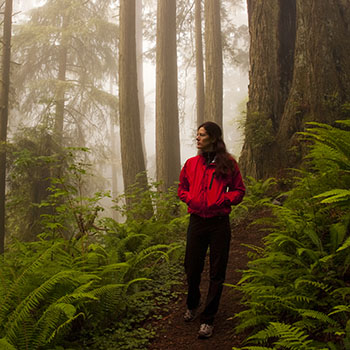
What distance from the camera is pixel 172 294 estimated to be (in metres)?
4.57

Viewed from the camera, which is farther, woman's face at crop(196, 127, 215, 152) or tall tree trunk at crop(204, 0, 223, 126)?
tall tree trunk at crop(204, 0, 223, 126)

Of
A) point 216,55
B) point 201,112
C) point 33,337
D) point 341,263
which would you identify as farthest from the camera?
point 201,112

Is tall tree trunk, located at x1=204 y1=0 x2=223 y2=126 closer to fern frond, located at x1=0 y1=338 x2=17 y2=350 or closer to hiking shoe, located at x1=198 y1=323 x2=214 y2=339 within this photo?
hiking shoe, located at x1=198 y1=323 x2=214 y2=339

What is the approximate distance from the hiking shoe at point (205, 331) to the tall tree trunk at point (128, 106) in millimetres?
6707

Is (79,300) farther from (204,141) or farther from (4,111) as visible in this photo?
(4,111)

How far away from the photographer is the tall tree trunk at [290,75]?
704 centimetres

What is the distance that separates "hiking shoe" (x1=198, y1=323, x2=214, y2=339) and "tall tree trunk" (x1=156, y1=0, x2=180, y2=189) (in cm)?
698

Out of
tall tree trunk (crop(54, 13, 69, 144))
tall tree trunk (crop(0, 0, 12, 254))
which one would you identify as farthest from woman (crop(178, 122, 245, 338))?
tall tree trunk (crop(54, 13, 69, 144))

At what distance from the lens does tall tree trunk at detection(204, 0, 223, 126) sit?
12320mm

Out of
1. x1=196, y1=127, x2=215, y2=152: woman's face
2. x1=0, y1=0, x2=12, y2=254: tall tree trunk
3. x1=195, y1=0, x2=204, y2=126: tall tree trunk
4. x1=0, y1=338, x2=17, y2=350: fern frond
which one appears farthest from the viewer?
x1=195, y1=0, x2=204, y2=126: tall tree trunk

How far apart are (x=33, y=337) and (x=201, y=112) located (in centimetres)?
1394

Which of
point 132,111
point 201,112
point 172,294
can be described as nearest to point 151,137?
point 201,112

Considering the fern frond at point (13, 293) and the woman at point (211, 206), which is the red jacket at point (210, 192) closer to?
the woman at point (211, 206)

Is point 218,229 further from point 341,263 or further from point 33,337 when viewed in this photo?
point 33,337
